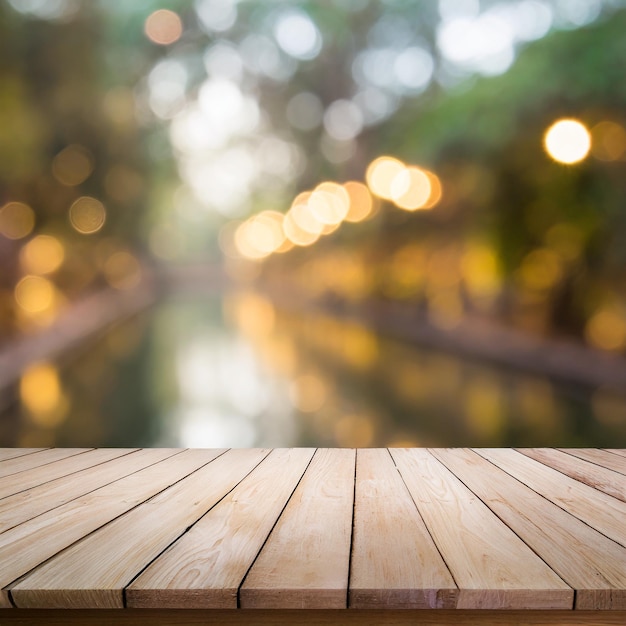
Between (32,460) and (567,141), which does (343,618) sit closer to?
(32,460)

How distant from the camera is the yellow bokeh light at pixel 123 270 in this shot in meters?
2.70

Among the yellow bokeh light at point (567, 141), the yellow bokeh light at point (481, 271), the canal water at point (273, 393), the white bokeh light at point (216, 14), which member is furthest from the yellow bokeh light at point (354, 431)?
the white bokeh light at point (216, 14)

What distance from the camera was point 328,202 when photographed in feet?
8.89

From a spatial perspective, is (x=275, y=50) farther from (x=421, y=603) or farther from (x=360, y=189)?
(x=421, y=603)

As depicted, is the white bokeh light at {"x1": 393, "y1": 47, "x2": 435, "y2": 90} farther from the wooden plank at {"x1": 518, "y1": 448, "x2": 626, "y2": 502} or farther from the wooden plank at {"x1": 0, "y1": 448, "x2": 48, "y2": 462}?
the wooden plank at {"x1": 0, "y1": 448, "x2": 48, "y2": 462}

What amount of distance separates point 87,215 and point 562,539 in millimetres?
2239

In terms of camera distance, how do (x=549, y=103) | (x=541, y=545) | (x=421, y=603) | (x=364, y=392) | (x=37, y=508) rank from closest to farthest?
(x=421, y=603), (x=541, y=545), (x=37, y=508), (x=549, y=103), (x=364, y=392)

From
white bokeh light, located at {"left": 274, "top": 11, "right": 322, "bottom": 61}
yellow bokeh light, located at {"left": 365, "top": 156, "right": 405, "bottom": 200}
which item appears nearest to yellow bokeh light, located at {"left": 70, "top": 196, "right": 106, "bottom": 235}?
white bokeh light, located at {"left": 274, "top": 11, "right": 322, "bottom": 61}

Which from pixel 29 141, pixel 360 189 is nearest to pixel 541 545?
pixel 360 189

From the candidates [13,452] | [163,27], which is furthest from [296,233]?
[13,452]

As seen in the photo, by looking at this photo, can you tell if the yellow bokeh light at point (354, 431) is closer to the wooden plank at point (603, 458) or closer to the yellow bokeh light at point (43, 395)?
the wooden plank at point (603, 458)

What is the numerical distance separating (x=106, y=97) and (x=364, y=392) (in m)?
1.50

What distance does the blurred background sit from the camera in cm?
249

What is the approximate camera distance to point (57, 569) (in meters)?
0.96
